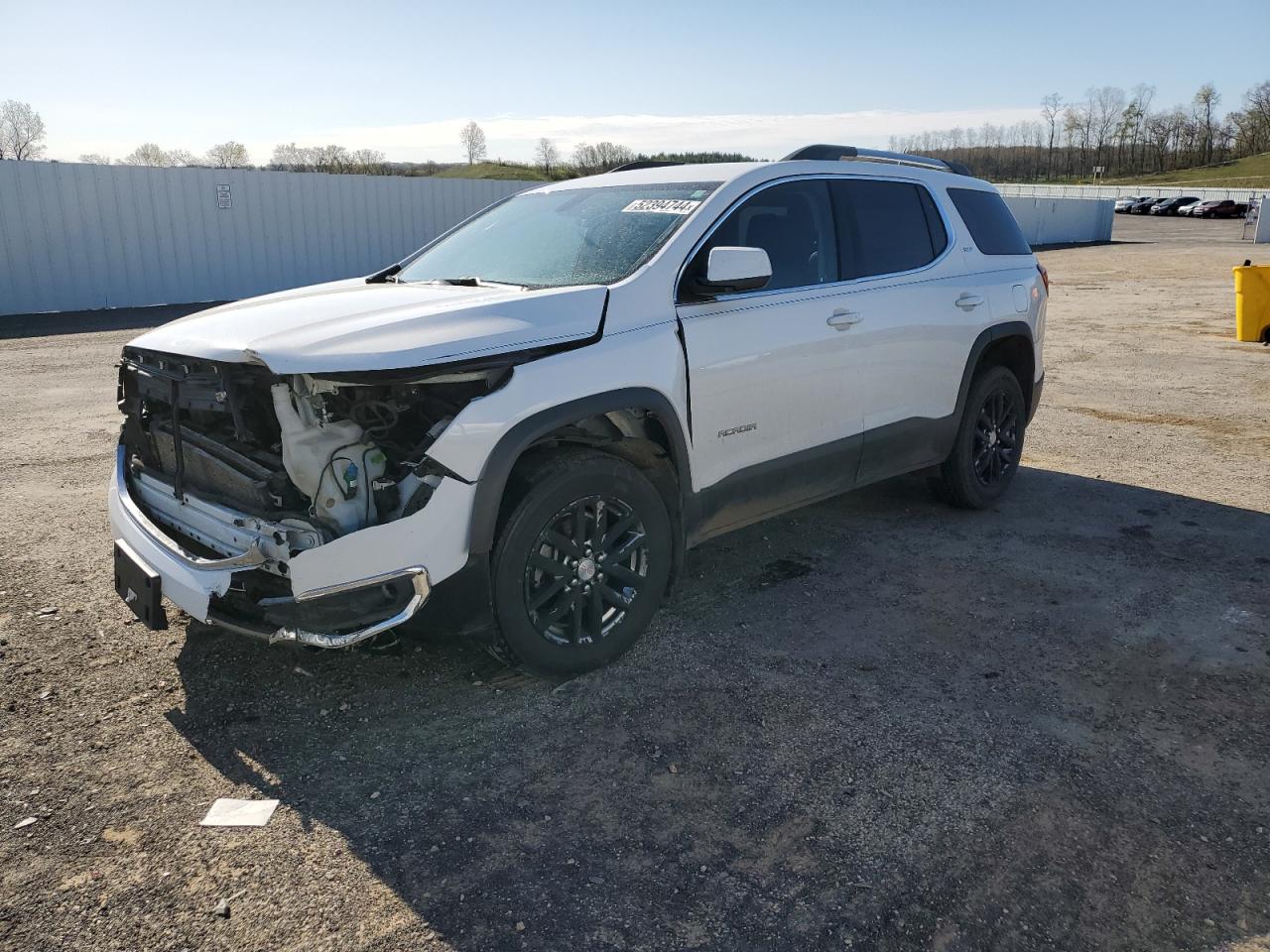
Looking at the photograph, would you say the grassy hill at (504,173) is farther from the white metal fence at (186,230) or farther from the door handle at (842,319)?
the door handle at (842,319)

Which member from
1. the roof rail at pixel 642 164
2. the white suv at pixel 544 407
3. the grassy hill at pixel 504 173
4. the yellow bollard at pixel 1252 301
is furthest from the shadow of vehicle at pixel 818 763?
the grassy hill at pixel 504 173

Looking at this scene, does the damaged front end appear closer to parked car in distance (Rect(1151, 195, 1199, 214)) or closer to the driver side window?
the driver side window

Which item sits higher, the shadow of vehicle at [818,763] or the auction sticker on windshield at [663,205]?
the auction sticker on windshield at [663,205]

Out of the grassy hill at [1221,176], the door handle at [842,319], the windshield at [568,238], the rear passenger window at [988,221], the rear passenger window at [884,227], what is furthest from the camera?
the grassy hill at [1221,176]

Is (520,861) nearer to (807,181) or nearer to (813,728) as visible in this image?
(813,728)

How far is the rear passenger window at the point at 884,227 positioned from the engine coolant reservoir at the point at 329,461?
2.52 m

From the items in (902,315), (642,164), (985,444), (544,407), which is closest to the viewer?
(544,407)

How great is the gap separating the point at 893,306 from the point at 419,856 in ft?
11.3

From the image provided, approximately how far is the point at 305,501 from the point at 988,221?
4.30 m

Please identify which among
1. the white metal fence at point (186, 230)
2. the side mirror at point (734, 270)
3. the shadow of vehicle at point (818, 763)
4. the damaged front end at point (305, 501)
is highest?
the white metal fence at point (186, 230)

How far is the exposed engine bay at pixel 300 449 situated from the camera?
10.6ft

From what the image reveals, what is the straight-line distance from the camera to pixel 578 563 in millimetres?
3650

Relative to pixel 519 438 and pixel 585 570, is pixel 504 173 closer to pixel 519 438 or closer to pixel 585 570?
pixel 585 570

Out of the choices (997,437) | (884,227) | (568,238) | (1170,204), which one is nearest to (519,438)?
(568,238)
